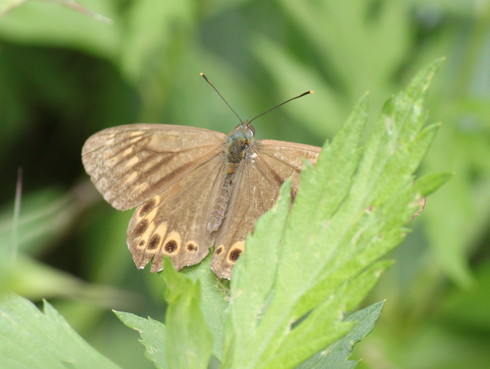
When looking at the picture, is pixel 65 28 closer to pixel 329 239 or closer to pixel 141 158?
pixel 141 158

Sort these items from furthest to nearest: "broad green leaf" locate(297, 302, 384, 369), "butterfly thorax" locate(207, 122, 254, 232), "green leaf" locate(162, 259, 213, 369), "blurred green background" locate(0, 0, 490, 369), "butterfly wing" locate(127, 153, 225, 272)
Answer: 1. "blurred green background" locate(0, 0, 490, 369)
2. "butterfly thorax" locate(207, 122, 254, 232)
3. "butterfly wing" locate(127, 153, 225, 272)
4. "broad green leaf" locate(297, 302, 384, 369)
5. "green leaf" locate(162, 259, 213, 369)

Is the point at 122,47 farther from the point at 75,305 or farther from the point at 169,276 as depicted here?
the point at 169,276

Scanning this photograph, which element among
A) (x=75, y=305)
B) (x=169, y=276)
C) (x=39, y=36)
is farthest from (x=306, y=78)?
(x=169, y=276)

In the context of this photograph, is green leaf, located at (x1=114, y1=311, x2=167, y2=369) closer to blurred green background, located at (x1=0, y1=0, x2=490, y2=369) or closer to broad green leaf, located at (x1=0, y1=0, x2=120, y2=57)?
blurred green background, located at (x1=0, y1=0, x2=490, y2=369)

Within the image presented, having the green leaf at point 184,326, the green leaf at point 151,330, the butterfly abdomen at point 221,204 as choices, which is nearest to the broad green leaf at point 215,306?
the green leaf at point 151,330

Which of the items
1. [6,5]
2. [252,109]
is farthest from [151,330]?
[252,109]

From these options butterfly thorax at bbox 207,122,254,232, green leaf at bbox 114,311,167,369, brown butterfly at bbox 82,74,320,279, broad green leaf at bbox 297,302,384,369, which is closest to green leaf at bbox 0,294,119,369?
green leaf at bbox 114,311,167,369

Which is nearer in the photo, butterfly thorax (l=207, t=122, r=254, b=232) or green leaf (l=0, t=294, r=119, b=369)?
green leaf (l=0, t=294, r=119, b=369)

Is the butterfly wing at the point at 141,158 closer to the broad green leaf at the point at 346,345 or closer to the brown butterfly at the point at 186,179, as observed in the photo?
the brown butterfly at the point at 186,179
